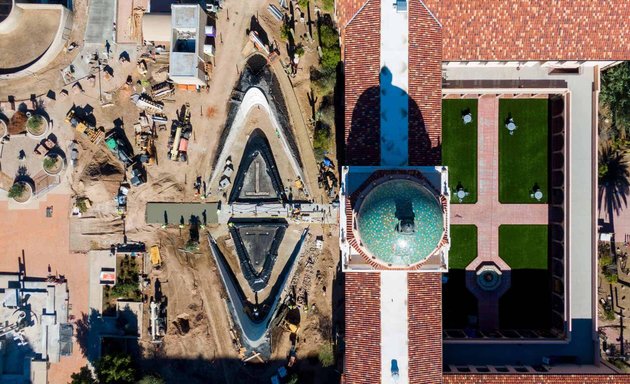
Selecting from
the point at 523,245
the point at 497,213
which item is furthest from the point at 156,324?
the point at 523,245

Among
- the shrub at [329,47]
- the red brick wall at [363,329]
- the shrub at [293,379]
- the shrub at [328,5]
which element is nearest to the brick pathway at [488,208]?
the red brick wall at [363,329]

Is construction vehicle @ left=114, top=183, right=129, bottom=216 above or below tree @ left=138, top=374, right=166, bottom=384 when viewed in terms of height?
above

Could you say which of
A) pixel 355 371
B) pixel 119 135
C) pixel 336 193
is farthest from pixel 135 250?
pixel 355 371

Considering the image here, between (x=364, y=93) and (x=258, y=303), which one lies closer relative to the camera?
(x=364, y=93)

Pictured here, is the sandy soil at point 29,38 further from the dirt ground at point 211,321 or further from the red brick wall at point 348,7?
the red brick wall at point 348,7

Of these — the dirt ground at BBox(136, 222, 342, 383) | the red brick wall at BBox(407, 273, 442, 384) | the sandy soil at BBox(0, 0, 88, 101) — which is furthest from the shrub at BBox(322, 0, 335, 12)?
the red brick wall at BBox(407, 273, 442, 384)

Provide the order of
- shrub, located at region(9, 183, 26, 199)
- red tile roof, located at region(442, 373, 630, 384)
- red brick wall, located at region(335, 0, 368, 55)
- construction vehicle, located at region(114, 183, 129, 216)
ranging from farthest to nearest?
construction vehicle, located at region(114, 183, 129, 216) → shrub, located at region(9, 183, 26, 199) → red tile roof, located at region(442, 373, 630, 384) → red brick wall, located at region(335, 0, 368, 55)

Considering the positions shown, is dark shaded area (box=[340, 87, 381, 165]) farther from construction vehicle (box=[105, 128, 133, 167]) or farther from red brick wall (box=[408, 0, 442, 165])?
construction vehicle (box=[105, 128, 133, 167])

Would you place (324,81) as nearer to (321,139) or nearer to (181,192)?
(321,139)
